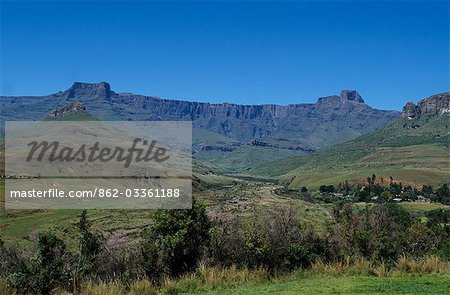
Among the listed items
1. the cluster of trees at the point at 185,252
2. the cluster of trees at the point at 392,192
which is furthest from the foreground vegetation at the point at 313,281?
the cluster of trees at the point at 392,192

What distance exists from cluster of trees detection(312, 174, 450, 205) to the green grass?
110 meters

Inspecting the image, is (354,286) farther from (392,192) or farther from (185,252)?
(392,192)

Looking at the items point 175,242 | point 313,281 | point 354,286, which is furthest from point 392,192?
point 354,286

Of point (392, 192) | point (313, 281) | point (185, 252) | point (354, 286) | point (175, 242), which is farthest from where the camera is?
point (392, 192)

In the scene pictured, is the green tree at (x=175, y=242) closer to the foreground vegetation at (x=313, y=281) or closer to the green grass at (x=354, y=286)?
the foreground vegetation at (x=313, y=281)

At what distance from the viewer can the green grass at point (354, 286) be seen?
10656 millimetres

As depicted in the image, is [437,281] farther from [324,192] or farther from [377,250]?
[324,192]

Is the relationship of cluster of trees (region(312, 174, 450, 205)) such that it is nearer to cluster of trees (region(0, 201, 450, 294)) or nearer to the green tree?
cluster of trees (region(0, 201, 450, 294))

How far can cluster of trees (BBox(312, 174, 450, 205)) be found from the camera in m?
124

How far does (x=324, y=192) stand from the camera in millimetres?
157375

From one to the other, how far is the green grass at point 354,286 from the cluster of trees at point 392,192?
11002cm

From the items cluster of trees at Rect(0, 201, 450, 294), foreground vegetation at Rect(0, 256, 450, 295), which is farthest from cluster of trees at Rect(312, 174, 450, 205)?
foreground vegetation at Rect(0, 256, 450, 295)

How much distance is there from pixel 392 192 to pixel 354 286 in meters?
132

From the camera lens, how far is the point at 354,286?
36.6ft
